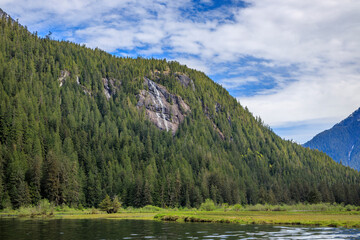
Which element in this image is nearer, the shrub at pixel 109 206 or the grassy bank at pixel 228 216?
the grassy bank at pixel 228 216

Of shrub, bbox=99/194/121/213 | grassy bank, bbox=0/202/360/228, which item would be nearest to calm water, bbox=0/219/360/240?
grassy bank, bbox=0/202/360/228

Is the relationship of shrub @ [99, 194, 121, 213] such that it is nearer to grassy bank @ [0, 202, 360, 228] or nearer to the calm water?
grassy bank @ [0, 202, 360, 228]

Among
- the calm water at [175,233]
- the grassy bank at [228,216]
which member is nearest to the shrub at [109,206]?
the grassy bank at [228,216]

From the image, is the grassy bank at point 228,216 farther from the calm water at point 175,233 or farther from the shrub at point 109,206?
the calm water at point 175,233

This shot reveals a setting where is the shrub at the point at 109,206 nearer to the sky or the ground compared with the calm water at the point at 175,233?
nearer to the sky

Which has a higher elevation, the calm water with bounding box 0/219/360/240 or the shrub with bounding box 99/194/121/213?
the shrub with bounding box 99/194/121/213

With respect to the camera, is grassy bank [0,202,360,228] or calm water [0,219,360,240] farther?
grassy bank [0,202,360,228]

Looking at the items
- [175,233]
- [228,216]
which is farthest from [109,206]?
[175,233]

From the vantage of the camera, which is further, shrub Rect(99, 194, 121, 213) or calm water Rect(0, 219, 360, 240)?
shrub Rect(99, 194, 121, 213)

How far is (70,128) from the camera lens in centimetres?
19938

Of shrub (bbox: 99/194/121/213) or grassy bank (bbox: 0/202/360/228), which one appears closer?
grassy bank (bbox: 0/202/360/228)

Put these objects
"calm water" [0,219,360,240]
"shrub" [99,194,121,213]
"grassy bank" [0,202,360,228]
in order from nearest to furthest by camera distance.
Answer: "calm water" [0,219,360,240] → "grassy bank" [0,202,360,228] → "shrub" [99,194,121,213]


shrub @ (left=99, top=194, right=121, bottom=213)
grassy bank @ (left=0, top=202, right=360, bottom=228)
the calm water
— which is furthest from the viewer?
shrub @ (left=99, top=194, right=121, bottom=213)

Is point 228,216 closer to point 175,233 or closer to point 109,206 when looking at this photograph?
point 175,233
